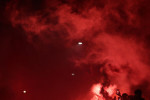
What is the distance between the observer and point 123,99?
1239cm

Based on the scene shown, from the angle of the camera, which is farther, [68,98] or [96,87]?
[68,98]

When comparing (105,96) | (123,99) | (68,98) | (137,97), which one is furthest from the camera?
(68,98)

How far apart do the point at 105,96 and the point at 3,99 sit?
1126 centimetres

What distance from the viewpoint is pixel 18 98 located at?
21.6 meters

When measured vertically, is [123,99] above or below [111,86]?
below

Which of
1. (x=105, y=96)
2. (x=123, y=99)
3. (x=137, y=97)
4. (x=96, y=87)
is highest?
(x=96, y=87)

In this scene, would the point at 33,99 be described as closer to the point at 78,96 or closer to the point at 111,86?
the point at 78,96

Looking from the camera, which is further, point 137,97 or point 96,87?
point 96,87

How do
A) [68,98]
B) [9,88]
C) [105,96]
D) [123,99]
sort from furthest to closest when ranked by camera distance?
[68,98] → [9,88] → [105,96] → [123,99]

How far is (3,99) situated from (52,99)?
17.8ft

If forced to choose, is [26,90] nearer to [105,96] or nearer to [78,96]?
[78,96]

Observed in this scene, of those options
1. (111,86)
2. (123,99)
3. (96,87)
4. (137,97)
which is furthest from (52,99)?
(137,97)

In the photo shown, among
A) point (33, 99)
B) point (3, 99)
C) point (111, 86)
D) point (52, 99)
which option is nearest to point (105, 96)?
point (111, 86)

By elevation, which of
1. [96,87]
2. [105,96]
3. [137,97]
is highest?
[96,87]
